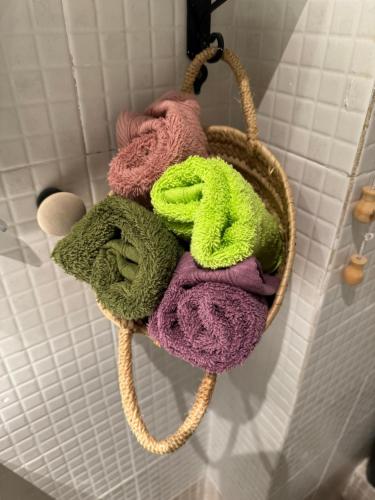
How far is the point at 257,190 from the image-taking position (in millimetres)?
564

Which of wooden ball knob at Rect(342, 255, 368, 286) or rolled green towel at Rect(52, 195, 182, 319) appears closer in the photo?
rolled green towel at Rect(52, 195, 182, 319)

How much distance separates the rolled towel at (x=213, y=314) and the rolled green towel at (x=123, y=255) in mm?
22

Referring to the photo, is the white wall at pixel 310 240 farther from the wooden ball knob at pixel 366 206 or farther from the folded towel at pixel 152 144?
the folded towel at pixel 152 144

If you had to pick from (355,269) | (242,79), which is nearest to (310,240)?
(355,269)

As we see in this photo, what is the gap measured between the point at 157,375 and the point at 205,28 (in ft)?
2.17

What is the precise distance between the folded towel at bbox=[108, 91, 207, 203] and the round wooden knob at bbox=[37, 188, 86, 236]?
67 millimetres

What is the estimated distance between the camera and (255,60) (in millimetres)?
586

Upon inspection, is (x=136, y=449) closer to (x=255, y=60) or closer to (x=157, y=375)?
(x=157, y=375)

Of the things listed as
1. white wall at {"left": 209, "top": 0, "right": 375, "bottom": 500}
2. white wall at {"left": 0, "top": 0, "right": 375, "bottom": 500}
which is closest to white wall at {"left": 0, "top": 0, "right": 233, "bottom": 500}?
white wall at {"left": 0, "top": 0, "right": 375, "bottom": 500}

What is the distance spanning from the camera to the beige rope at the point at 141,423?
467 mm

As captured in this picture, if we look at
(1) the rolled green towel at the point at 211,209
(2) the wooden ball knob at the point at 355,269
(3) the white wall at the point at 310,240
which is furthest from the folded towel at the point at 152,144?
(2) the wooden ball knob at the point at 355,269

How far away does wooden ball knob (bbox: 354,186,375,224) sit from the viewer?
0.51 meters

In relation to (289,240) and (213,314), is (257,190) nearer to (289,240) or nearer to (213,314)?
(289,240)

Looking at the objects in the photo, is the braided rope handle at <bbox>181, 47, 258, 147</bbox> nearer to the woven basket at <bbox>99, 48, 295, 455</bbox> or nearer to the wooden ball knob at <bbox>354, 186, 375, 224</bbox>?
the woven basket at <bbox>99, 48, 295, 455</bbox>
